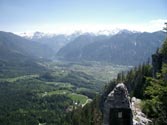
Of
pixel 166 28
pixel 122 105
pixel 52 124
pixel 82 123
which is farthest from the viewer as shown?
pixel 52 124

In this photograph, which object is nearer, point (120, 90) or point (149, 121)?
point (120, 90)

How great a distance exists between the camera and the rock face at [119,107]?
20.7m

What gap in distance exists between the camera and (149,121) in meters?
27.9

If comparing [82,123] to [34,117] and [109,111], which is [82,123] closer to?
[109,111]

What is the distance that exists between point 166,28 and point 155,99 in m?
5.30

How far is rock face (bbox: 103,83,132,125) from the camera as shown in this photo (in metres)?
20.7

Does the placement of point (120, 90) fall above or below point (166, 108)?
above

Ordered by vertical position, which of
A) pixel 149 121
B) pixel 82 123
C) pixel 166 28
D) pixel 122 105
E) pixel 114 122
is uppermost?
pixel 166 28

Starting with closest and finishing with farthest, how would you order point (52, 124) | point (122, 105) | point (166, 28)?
1. point (122, 105)
2. point (166, 28)
3. point (52, 124)

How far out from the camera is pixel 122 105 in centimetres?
2064

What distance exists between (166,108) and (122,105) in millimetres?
3990

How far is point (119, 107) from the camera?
67.9 ft

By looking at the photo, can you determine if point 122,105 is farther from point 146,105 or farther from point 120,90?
point 146,105

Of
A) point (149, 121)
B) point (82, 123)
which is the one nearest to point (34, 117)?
point (82, 123)
